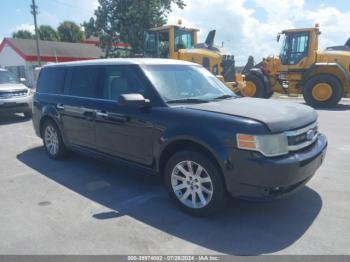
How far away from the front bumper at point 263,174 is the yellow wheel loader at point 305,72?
10717mm

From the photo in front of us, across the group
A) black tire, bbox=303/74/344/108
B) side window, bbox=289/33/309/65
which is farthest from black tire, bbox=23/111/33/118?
side window, bbox=289/33/309/65

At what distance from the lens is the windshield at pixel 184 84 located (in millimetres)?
4273

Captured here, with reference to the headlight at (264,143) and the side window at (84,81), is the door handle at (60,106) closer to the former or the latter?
the side window at (84,81)

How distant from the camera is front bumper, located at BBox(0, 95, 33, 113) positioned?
10.4 metres

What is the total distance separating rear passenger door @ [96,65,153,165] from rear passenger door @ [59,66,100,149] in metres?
0.20

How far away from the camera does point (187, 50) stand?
577 inches

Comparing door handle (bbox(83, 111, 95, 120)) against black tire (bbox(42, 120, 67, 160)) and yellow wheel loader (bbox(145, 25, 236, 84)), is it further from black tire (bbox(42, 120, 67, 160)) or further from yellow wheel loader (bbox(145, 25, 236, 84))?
yellow wheel loader (bbox(145, 25, 236, 84))

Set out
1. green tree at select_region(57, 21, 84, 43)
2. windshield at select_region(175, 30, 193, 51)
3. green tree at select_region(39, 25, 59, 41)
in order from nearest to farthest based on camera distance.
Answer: windshield at select_region(175, 30, 193, 51) → green tree at select_region(39, 25, 59, 41) → green tree at select_region(57, 21, 84, 43)

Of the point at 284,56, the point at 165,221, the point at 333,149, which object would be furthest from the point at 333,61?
the point at 165,221

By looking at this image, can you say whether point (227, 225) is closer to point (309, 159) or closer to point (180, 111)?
point (309, 159)

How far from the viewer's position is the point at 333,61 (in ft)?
44.7

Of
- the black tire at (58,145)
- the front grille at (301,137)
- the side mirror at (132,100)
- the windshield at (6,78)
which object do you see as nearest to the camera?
the front grille at (301,137)

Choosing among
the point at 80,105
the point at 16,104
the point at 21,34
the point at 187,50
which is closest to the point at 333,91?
the point at 187,50

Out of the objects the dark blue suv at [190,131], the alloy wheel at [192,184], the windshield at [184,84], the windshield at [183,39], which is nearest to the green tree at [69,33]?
the windshield at [183,39]
